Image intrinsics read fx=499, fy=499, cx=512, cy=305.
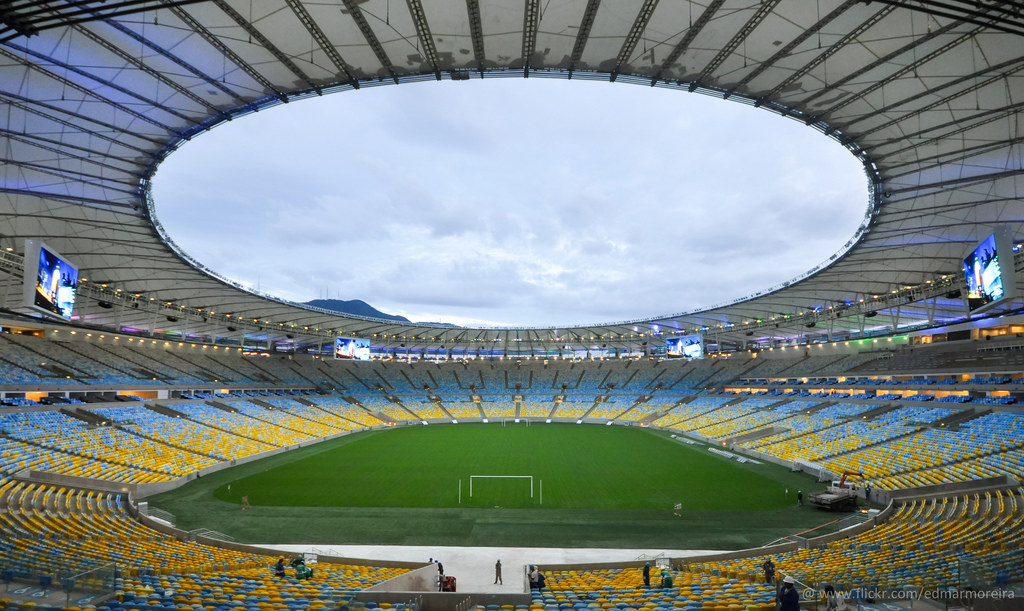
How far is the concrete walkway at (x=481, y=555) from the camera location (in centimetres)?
1617

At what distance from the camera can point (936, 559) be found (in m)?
11.9

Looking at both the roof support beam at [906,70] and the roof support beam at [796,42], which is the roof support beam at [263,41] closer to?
the roof support beam at [796,42]

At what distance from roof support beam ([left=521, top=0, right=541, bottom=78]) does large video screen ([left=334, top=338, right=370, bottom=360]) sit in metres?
43.9

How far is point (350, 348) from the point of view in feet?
177

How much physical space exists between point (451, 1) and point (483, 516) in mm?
19645

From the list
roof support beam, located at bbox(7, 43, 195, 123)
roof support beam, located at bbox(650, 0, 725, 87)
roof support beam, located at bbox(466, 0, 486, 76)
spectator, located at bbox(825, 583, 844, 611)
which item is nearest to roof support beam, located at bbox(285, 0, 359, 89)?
roof support beam, located at bbox(466, 0, 486, 76)

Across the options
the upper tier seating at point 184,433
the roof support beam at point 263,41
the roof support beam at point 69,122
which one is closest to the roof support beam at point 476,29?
the roof support beam at point 263,41

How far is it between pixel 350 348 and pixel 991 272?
50325mm

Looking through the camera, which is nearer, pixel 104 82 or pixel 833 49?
pixel 833 49

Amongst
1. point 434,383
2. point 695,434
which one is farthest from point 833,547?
point 434,383

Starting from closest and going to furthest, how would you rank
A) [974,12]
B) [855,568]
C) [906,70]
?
[974,12], [855,568], [906,70]

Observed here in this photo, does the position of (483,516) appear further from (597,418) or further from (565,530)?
(597,418)

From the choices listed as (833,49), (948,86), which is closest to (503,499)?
(833,49)

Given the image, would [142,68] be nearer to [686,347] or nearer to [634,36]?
[634,36]
